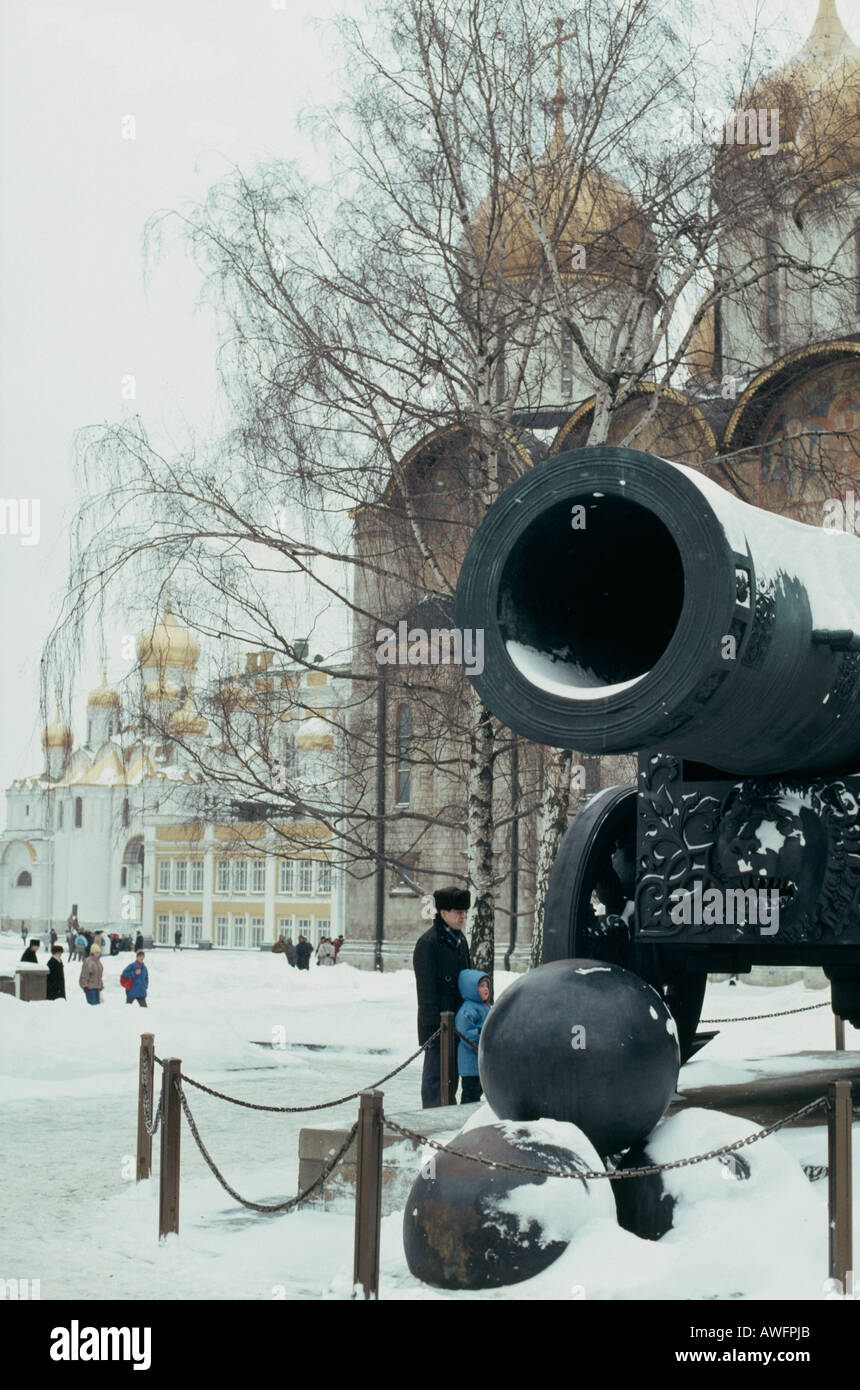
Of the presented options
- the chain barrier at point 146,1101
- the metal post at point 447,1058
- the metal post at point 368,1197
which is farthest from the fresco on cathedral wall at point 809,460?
the metal post at point 368,1197

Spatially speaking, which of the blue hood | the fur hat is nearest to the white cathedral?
the fur hat

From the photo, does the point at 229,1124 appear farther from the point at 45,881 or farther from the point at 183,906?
the point at 45,881

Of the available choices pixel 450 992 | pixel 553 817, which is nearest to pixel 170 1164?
pixel 450 992

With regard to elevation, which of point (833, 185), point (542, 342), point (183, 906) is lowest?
point (183, 906)

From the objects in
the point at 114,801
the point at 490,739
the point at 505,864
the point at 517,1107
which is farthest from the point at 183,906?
the point at 517,1107

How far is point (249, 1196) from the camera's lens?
721 cm

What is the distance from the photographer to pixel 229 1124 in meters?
10.2

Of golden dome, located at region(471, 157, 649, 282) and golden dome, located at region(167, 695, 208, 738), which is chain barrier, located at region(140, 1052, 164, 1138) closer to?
golden dome, located at region(167, 695, 208, 738)

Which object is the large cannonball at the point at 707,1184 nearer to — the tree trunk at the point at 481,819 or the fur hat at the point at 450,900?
the fur hat at the point at 450,900

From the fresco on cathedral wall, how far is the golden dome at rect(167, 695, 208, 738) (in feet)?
15.7

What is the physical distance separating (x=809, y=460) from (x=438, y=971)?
18.9 feet

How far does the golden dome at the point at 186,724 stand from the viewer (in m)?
13.2

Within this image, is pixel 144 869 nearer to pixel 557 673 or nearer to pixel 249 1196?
pixel 249 1196
